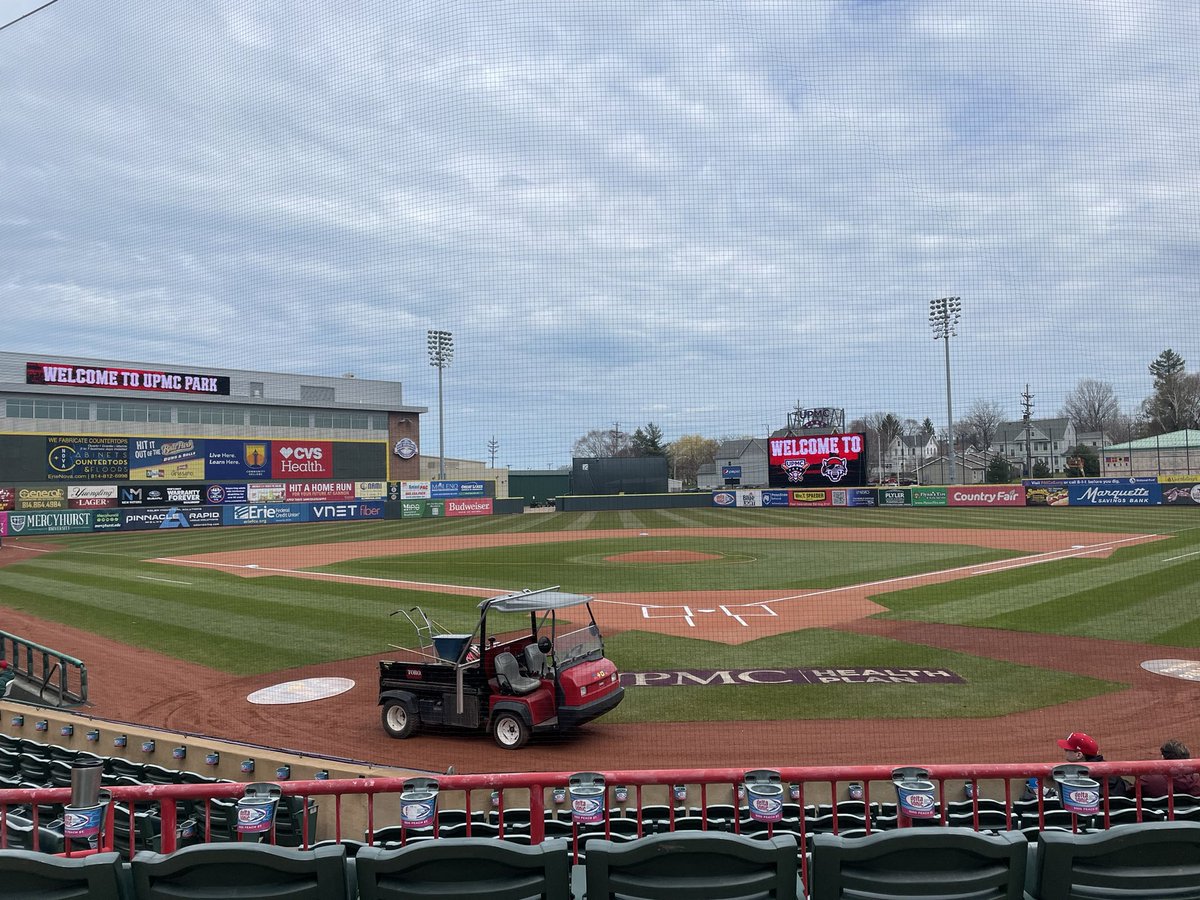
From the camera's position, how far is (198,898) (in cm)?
186

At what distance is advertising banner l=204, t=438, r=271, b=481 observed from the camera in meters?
39.9

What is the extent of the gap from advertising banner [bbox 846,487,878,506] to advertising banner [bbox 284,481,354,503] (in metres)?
26.1

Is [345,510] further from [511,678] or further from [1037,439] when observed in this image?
[511,678]

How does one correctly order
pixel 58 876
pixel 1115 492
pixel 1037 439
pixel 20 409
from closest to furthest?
pixel 58 876 → pixel 1037 439 → pixel 1115 492 → pixel 20 409

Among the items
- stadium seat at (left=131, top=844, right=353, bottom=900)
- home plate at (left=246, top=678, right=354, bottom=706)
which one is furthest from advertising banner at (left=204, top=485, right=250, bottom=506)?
stadium seat at (left=131, top=844, right=353, bottom=900)

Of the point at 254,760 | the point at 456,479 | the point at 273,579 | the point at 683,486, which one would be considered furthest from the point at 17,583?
the point at 683,486

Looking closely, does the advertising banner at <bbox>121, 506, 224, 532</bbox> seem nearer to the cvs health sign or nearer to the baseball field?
the cvs health sign

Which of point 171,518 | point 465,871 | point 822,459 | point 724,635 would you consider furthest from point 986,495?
point 465,871

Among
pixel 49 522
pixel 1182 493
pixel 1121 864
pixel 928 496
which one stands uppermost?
→ pixel 1121 864

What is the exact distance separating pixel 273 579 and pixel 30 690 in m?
9.74

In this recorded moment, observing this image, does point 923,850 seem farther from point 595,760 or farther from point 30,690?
point 30,690

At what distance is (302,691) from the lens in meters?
9.48

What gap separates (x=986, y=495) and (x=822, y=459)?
396 inches

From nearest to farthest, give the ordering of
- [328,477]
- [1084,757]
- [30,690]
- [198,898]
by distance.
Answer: [198,898]
[1084,757]
[30,690]
[328,477]
